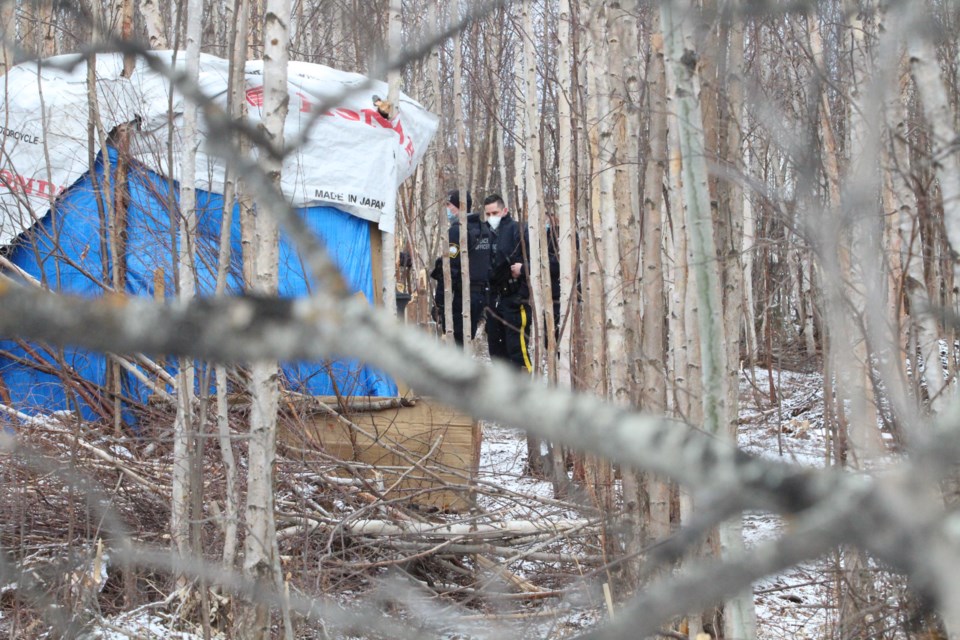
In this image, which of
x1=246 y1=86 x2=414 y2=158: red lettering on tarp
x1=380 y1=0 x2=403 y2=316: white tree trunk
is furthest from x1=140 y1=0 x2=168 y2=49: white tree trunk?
x1=380 y1=0 x2=403 y2=316: white tree trunk

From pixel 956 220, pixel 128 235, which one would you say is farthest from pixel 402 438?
pixel 956 220

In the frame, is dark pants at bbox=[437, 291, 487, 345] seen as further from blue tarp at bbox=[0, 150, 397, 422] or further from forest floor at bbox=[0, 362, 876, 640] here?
forest floor at bbox=[0, 362, 876, 640]

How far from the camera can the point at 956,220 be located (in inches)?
68.4

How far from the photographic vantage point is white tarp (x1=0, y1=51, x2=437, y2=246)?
527 centimetres

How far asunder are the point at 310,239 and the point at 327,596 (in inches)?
134

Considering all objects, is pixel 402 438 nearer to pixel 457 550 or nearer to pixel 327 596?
pixel 457 550

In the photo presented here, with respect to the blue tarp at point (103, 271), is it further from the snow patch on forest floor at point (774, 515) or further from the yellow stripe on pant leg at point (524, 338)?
the yellow stripe on pant leg at point (524, 338)

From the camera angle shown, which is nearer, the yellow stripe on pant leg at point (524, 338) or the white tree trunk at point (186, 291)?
the white tree trunk at point (186, 291)

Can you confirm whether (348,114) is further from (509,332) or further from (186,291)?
(186,291)

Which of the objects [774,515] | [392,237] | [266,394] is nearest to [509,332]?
[392,237]

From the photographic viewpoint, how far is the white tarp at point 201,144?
5273 millimetres

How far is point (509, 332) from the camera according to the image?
25.8 ft

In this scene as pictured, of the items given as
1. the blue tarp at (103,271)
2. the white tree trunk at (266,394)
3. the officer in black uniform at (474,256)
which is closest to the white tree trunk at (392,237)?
the blue tarp at (103,271)

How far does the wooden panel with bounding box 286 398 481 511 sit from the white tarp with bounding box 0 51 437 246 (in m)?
1.29
